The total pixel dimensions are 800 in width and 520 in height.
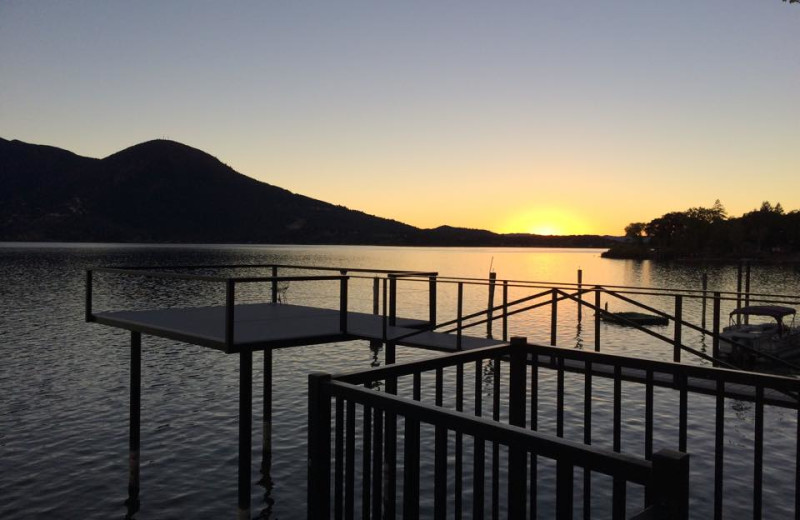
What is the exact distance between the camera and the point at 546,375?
2511cm

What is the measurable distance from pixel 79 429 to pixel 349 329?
36.0ft

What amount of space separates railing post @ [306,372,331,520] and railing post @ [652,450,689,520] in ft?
5.79

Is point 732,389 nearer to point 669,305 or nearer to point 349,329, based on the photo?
point 349,329

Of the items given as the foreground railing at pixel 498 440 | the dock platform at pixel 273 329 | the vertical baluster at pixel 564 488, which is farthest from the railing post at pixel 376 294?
the vertical baluster at pixel 564 488

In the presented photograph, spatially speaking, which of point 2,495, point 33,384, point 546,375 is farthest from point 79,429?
point 546,375

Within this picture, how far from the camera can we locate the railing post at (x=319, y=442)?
11.4 ft

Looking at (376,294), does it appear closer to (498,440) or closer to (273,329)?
(273,329)

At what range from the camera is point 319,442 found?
137 inches

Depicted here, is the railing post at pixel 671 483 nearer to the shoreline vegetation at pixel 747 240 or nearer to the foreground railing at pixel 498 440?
the foreground railing at pixel 498 440

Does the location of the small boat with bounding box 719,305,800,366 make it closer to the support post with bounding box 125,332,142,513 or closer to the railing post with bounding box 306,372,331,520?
the support post with bounding box 125,332,142,513

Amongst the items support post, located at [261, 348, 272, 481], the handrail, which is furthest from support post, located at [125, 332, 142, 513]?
the handrail

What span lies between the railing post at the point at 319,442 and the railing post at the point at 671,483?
1.76m

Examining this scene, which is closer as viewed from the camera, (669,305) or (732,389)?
(732,389)

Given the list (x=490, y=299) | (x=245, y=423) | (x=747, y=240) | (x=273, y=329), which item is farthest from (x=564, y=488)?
(x=747, y=240)
